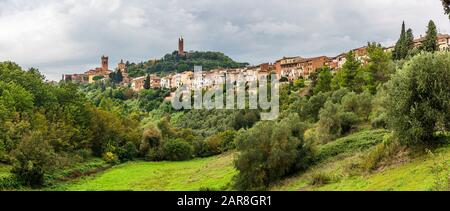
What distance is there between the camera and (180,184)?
57.3m

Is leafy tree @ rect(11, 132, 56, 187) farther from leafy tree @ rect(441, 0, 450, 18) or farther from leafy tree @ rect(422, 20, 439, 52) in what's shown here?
leafy tree @ rect(422, 20, 439, 52)

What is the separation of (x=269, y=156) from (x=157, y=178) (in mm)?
26173

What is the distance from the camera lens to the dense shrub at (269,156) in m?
44.6

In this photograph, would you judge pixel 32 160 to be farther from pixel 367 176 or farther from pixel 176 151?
pixel 367 176

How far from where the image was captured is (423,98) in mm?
33062

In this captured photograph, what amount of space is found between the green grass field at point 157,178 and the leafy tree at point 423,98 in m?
20.4

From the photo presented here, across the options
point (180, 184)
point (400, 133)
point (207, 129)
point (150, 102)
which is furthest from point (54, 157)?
point (150, 102)

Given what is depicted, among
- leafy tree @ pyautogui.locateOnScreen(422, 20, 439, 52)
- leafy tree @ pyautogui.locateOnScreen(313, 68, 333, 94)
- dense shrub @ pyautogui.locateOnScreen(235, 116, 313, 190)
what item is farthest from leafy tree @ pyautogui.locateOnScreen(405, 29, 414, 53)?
dense shrub @ pyautogui.locateOnScreen(235, 116, 313, 190)

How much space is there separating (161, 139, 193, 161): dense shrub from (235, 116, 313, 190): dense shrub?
153ft

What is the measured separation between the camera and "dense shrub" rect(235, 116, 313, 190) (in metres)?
44.6

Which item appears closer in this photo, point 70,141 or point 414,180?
point 414,180

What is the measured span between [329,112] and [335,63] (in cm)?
10212

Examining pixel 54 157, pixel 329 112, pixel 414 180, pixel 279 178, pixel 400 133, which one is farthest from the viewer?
pixel 54 157
